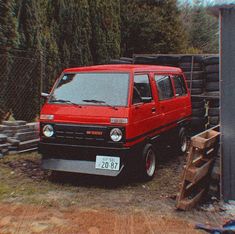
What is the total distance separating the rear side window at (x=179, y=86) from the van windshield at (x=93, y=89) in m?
2.35

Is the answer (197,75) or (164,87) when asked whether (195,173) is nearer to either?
(164,87)

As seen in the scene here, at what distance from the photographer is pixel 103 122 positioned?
21.2 feet

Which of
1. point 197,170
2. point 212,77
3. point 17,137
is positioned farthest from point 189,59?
point 197,170

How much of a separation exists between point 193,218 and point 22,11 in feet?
29.1

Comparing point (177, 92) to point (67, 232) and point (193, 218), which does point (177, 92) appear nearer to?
point (193, 218)

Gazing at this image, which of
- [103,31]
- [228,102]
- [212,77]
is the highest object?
[103,31]

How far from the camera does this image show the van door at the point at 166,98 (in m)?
7.96

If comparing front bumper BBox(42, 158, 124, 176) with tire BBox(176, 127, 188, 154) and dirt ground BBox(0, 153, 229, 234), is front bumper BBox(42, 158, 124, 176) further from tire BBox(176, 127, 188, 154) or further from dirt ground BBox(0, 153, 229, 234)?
tire BBox(176, 127, 188, 154)

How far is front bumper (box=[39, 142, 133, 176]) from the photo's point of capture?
6441 mm

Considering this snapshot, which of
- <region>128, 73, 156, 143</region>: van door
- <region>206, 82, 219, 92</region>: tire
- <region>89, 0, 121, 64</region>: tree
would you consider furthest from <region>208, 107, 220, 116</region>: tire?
<region>89, 0, 121, 64</region>: tree

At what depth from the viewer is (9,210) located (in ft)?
17.8

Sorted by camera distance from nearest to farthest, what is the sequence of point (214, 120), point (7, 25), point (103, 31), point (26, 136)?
point (26, 136), point (7, 25), point (214, 120), point (103, 31)

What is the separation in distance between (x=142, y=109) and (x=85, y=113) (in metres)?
0.99

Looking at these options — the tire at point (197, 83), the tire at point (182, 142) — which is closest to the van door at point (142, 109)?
the tire at point (182, 142)
